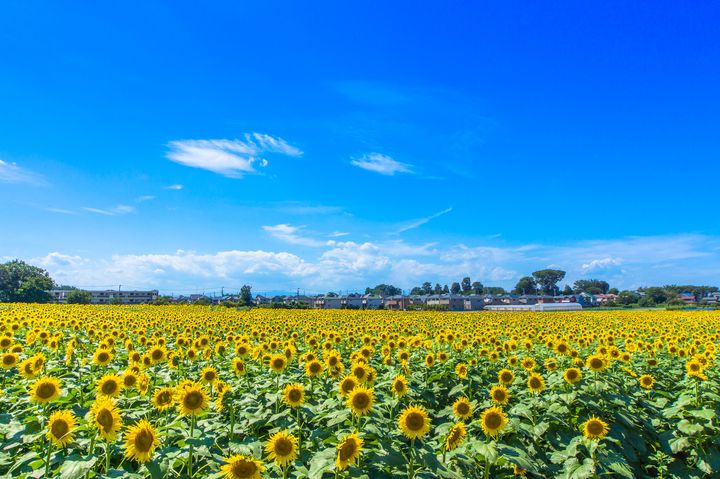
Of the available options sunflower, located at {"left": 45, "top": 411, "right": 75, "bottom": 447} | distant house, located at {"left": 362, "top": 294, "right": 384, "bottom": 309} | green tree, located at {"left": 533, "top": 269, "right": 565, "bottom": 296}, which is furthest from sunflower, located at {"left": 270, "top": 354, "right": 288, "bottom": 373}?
green tree, located at {"left": 533, "top": 269, "right": 565, "bottom": 296}

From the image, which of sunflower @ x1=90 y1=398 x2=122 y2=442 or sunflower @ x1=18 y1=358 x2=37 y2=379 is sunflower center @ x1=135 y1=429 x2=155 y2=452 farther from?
sunflower @ x1=18 y1=358 x2=37 y2=379

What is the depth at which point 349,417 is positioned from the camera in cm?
509

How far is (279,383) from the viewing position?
6.21 meters

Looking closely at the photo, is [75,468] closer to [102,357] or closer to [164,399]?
[164,399]

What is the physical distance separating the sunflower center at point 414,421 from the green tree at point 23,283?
8244 cm

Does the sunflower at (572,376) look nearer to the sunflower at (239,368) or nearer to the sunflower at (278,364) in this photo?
the sunflower at (278,364)

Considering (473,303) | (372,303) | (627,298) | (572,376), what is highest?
(627,298)

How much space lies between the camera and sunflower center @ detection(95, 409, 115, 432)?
3459 mm

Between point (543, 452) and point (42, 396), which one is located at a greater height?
point (42, 396)

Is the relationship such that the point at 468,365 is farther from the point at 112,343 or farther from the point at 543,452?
the point at 112,343

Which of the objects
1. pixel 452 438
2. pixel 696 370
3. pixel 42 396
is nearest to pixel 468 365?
pixel 696 370

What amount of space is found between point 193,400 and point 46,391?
5.39ft

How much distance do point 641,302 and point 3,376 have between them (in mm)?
131933

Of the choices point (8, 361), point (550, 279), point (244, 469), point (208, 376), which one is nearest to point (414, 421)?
point (244, 469)
